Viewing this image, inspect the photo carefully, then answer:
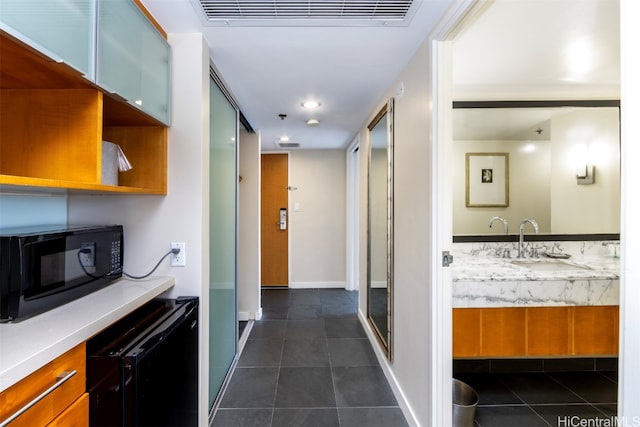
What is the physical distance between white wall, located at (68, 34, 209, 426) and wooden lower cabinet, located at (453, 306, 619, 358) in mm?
1582

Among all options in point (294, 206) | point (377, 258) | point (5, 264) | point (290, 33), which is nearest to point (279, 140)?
point (294, 206)

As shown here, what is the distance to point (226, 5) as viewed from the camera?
1.31 metres

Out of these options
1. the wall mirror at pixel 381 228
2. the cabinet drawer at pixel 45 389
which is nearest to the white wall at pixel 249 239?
the wall mirror at pixel 381 228

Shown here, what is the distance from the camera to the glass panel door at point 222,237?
187cm

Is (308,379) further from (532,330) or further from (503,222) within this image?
(503,222)

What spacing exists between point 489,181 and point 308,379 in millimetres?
2118

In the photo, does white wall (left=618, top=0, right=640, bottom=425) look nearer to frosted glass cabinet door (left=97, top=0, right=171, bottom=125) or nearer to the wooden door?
frosted glass cabinet door (left=97, top=0, right=171, bottom=125)

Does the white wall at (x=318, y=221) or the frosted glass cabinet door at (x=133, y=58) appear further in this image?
the white wall at (x=318, y=221)

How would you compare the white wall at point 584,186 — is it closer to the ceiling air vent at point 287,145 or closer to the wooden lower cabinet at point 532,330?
the wooden lower cabinet at point 532,330

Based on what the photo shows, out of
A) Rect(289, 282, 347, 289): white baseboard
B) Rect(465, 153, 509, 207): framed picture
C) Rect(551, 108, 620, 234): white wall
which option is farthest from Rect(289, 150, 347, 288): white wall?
Rect(551, 108, 620, 234): white wall

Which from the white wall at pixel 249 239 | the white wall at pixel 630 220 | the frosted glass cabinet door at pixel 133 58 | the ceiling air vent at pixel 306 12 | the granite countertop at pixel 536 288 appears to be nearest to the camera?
the white wall at pixel 630 220

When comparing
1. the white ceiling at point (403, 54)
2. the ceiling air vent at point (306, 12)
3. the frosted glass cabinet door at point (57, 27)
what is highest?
the white ceiling at point (403, 54)

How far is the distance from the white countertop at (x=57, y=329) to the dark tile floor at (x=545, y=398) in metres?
2.04

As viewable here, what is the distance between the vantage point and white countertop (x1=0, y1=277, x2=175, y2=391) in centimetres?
69
